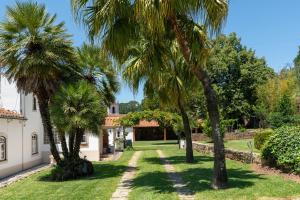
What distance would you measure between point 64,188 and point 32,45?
245 inches

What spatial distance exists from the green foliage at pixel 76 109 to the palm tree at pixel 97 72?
2.80 meters

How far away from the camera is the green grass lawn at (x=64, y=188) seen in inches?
529

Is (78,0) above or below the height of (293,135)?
above

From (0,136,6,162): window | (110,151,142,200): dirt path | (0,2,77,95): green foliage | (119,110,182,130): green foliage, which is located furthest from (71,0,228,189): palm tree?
(119,110,182,130): green foliage

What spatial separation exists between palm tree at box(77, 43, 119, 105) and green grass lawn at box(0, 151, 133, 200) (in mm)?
4626

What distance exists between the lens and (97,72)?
2112 centimetres

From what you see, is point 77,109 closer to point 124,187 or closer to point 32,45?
point 32,45

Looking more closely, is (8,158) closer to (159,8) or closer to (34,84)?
(34,84)

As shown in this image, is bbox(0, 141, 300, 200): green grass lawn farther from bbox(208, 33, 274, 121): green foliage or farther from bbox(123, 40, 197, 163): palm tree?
bbox(208, 33, 274, 121): green foliage

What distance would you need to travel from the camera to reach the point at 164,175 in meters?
→ 17.5

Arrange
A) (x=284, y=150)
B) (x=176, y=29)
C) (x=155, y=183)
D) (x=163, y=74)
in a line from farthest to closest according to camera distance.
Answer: (x=163, y=74)
(x=284, y=150)
(x=155, y=183)
(x=176, y=29)

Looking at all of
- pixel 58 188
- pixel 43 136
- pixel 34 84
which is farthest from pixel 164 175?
pixel 43 136

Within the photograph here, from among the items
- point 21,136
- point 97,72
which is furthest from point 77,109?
point 21,136

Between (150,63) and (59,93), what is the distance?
17.5 ft
